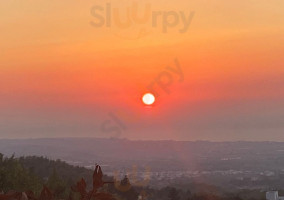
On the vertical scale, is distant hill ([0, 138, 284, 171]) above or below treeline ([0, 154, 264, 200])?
above

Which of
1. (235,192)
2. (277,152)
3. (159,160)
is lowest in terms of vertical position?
(235,192)

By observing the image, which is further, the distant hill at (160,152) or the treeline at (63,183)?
the distant hill at (160,152)

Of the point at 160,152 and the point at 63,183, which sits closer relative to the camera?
the point at 63,183

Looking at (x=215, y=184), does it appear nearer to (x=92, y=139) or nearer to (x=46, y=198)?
(x=92, y=139)

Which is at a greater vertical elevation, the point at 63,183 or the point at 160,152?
the point at 160,152

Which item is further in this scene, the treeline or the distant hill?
the distant hill

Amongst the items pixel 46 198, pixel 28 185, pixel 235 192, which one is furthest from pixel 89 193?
pixel 235 192

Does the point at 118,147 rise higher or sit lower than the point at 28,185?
higher

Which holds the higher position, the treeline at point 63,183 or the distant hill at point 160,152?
the distant hill at point 160,152
